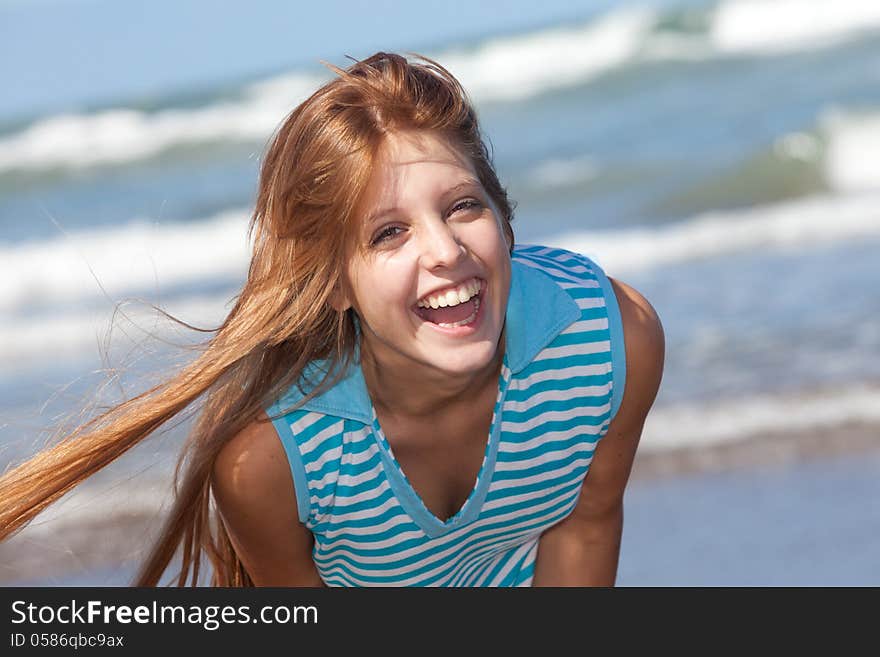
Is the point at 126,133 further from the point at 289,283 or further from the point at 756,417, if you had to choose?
the point at 289,283

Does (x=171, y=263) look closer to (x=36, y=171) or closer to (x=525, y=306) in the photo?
(x=36, y=171)

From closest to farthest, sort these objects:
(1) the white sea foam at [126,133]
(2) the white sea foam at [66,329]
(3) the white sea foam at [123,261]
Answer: (2) the white sea foam at [66,329]
(3) the white sea foam at [123,261]
(1) the white sea foam at [126,133]

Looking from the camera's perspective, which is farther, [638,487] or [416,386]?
[638,487]

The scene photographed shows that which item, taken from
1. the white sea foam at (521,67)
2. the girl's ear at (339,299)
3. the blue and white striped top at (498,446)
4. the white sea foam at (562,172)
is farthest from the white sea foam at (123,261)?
the girl's ear at (339,299)

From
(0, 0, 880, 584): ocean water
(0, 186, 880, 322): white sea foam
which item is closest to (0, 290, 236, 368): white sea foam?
(0, 0, 880, 584): ocean water

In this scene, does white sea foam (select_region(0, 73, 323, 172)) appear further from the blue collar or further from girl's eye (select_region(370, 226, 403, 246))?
girl's eye (select_region(370, 226, 403, 246))

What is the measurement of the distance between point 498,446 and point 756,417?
284 centimetres

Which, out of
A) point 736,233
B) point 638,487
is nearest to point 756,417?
point 638,487

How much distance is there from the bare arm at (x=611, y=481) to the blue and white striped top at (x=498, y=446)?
0.04 metres

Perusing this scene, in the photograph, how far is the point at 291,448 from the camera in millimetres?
2678

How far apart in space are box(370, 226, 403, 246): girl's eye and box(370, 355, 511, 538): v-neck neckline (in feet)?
1.34

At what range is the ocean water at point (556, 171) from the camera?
597 cm

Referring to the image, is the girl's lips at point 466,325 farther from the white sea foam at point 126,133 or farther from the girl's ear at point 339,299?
the white sea foam at point 126,133

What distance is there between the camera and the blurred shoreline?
4.88 m
